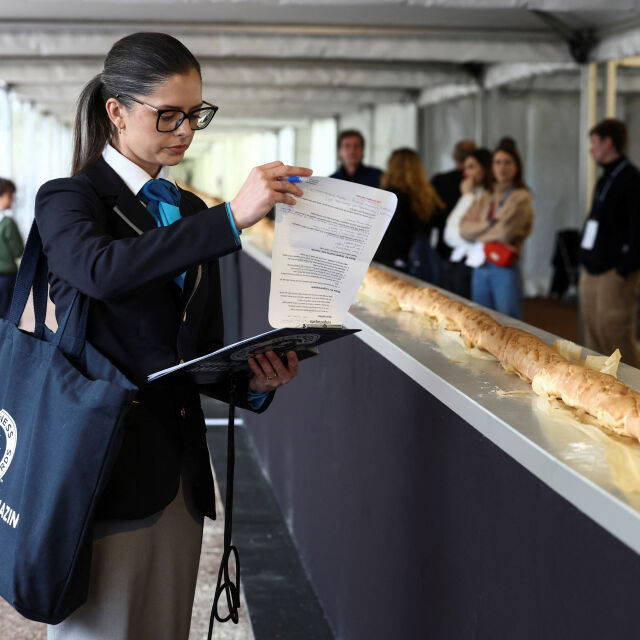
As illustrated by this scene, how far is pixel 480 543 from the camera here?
1.71 meters

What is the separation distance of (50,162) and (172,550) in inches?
888

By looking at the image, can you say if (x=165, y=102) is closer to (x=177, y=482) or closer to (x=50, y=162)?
(x=177, y=482)

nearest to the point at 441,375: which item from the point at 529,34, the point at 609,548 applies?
the point at 609,548

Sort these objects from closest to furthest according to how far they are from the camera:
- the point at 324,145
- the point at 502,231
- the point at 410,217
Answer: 1. the point at 502,231
2. the point at 410,217
3. the point at 324,145

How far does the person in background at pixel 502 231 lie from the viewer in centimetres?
632

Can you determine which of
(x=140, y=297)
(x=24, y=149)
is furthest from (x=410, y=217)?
(x=24, y=149)

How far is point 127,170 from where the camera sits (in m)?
1.64

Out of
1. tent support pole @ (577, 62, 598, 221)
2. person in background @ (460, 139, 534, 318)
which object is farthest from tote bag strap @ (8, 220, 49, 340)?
tent support pole @ (577, 62, 598, 221)

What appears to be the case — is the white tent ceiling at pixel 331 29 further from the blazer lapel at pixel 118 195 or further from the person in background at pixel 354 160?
the blazer lapel at pixel 118 195

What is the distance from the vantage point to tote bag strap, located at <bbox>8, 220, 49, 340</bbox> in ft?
5.37

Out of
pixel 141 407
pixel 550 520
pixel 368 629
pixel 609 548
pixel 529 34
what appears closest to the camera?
pixel 609 548

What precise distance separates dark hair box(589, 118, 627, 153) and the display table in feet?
11.5

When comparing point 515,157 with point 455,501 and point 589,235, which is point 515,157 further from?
point 455,501

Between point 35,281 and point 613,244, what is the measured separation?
5273 mm
